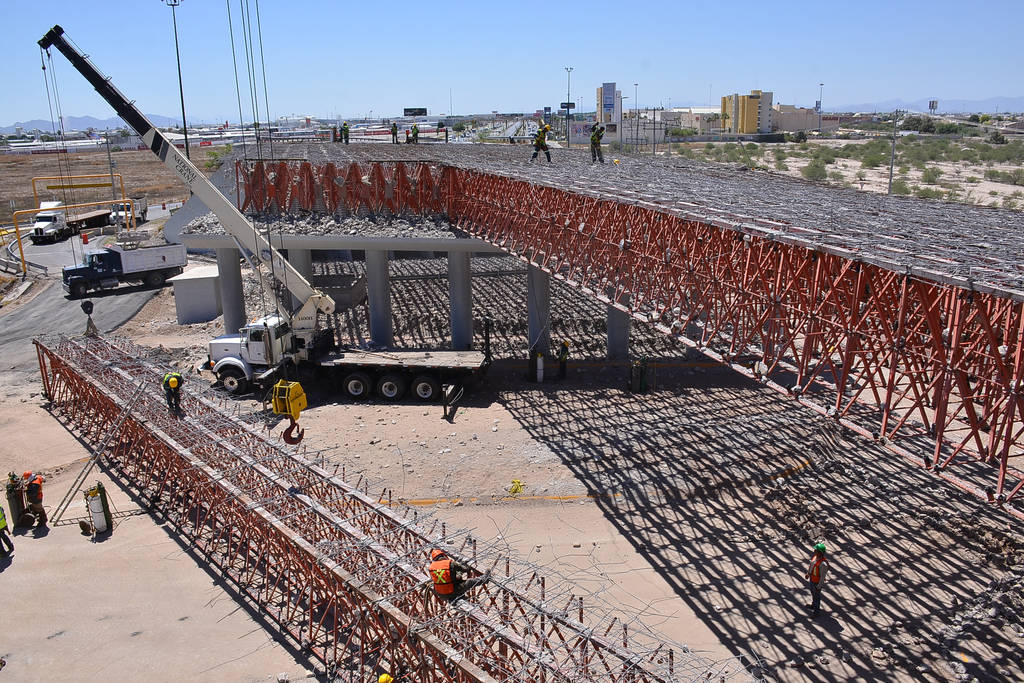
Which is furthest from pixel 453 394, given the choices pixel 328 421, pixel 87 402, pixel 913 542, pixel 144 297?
pixel 144 297

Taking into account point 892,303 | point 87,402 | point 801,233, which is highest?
point 801,233

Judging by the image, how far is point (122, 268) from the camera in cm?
4147

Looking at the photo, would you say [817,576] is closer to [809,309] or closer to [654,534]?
[654,534]

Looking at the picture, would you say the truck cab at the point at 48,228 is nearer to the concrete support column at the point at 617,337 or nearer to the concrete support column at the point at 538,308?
the concrete support column at the point at 538,308

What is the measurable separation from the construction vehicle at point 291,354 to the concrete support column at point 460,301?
2957 millimetres

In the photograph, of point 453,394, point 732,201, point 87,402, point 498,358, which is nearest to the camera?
point 732,201

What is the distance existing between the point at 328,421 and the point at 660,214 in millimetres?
13655

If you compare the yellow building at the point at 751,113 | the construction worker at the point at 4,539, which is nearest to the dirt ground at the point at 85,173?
the construction worker at the point at 4,539

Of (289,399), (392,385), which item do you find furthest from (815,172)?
(289,399)

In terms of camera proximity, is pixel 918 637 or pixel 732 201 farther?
pixel 732 201

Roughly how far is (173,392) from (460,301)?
40.8 ft

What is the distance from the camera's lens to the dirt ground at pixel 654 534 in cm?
1389

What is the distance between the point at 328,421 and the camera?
25281 millimetres

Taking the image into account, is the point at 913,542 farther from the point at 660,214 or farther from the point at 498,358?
the point at 498,358
